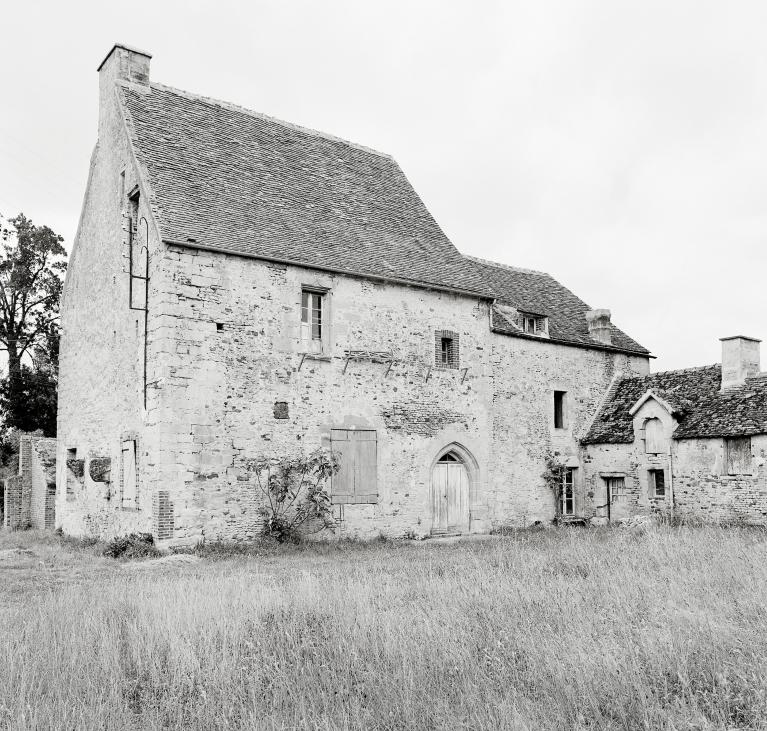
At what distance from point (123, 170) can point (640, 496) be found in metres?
16.4

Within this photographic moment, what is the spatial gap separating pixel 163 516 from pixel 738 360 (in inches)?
629

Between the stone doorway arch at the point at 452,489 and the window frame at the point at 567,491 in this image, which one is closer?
the stone doorway arch at the point at 452,489

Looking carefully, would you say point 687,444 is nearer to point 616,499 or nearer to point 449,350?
point 616,499

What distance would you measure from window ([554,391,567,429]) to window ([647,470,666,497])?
3042 mm

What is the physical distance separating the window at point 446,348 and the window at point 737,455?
291 inches

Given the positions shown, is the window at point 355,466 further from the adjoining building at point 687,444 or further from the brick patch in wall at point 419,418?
the adjoining building at point 687,444

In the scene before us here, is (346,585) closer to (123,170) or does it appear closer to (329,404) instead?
(329,404)

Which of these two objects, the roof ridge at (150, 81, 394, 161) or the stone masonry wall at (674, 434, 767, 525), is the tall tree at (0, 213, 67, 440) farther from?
the stone masonry wall at (674, 434, 767, 525)

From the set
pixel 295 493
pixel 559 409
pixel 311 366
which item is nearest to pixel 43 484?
pixel 295 493

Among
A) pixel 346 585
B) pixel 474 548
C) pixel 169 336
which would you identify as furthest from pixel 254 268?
pixel 346 585

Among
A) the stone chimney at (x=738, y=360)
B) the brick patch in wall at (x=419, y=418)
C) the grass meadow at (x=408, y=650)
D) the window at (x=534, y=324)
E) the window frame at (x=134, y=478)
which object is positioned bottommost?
the grass meadow at (x=408, y=650)

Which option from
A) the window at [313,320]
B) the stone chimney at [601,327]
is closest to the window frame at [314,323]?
the window at [313,320]

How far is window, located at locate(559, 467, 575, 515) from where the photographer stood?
23.0 meters

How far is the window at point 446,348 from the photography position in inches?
786
